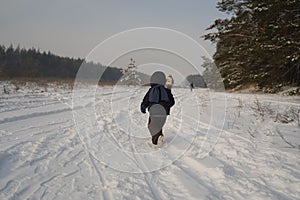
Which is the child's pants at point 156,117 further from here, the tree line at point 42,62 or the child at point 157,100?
the tree line at point 42,62

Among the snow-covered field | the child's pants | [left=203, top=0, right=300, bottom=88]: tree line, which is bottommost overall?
the snow-covered field

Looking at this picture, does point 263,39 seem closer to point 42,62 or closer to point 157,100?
point 157,100

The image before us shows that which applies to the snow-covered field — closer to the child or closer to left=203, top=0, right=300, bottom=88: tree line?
the child

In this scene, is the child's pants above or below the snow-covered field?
above

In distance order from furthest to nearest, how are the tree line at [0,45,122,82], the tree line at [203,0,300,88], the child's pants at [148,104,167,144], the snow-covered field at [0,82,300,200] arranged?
the tree line at [0,45,122,82] → the tree line at [203,0,300,88] → the child's pants at [148,104,167,144] → the snow-covered field at [0,82,300,200]

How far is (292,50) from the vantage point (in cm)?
1305

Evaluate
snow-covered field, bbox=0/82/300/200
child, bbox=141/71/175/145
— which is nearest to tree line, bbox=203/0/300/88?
snow-covered field, bbox=0/82/300/200

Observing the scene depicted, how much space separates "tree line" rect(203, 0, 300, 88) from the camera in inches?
528

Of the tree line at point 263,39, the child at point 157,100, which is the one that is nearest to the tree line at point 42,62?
the tree line at point 263,39

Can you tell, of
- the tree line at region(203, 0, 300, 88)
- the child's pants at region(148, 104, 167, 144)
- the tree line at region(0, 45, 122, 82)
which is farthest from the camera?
the tree line at region(0, 45, 122, 82)

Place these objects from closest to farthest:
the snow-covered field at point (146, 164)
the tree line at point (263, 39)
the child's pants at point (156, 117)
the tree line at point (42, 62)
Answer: the snow-covered field at point (146, 164), the child's pants at point (156, 117), the tree line at point (263, 39), the tree line at point (42, 62)

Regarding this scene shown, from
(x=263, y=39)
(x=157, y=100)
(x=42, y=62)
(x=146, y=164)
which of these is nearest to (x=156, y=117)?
(x=157, y=100)

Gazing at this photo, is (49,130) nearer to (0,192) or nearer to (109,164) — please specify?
(109,164)

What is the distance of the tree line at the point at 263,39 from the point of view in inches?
528
